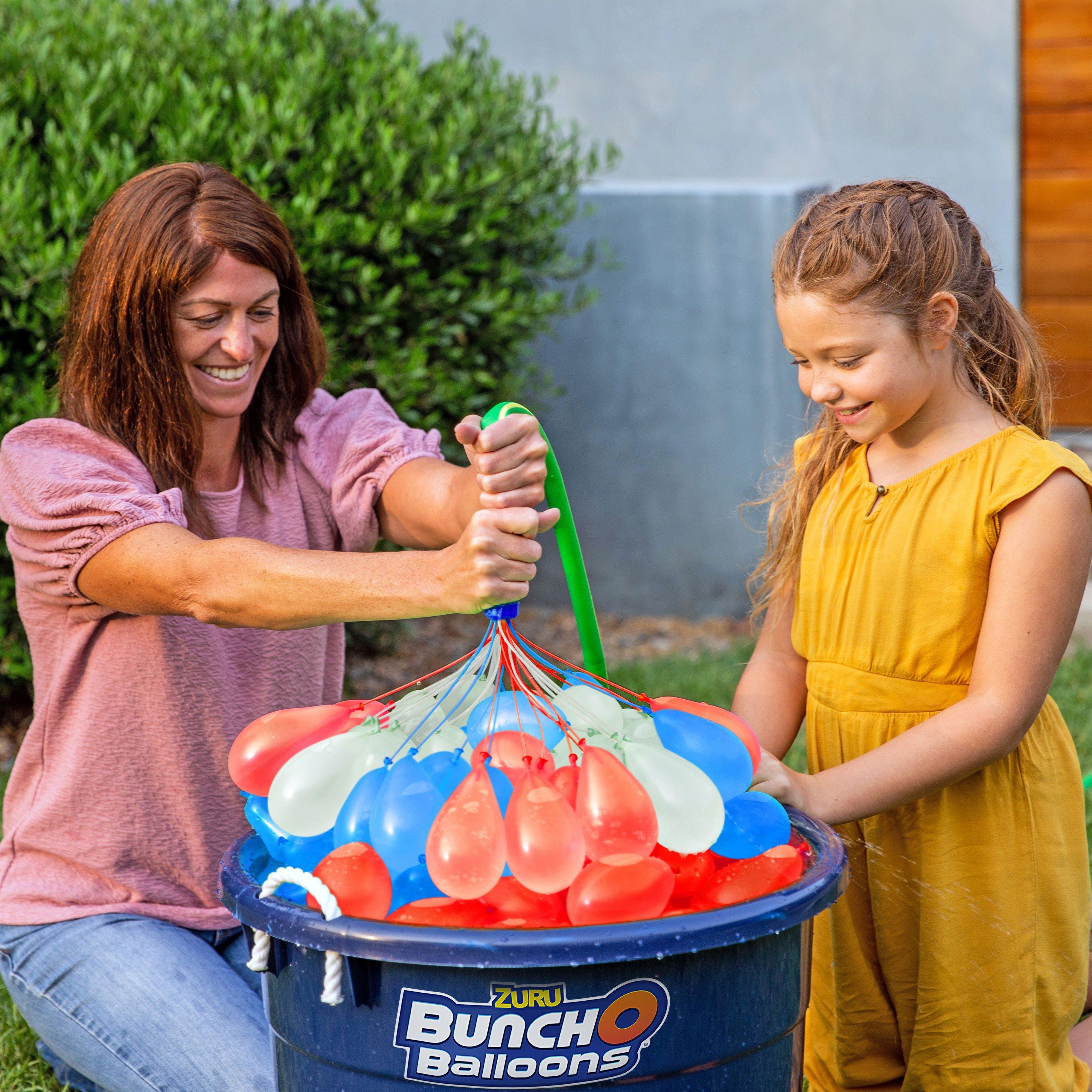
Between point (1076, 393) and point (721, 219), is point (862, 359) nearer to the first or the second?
point (721, 219)

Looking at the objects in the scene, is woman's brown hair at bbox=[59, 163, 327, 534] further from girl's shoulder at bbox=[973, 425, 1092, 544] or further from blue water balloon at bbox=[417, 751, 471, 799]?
girl's shoulder at bbox=[973, 425, 1092, 544]

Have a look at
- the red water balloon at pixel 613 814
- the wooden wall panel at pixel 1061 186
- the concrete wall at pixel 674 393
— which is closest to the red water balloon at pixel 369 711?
the red water balloon at pixel 613 814

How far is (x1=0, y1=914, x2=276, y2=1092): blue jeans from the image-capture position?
1.95m

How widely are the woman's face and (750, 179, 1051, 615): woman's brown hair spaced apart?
2.88 feet

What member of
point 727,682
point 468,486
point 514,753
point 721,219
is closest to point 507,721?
point 514,753

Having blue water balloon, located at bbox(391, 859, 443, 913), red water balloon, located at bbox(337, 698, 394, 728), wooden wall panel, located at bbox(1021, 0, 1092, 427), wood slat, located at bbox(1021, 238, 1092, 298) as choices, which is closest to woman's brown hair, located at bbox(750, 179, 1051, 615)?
red water balloon, located at bbox(337, 698, 394, 728)

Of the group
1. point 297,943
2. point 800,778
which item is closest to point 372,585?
point 297,943

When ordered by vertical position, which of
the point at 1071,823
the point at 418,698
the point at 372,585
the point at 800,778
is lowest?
the point at 1071,823

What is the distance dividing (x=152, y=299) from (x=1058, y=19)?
4.85m

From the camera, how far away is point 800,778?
180 centimetres

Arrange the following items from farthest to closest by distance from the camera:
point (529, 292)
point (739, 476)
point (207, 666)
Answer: point (739, 476), point (529, 292), point (207, 666)

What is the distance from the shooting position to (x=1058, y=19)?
565cm

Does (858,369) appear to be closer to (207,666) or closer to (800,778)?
(800,778)

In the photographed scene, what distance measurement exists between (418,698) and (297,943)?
388 millimetres
